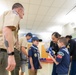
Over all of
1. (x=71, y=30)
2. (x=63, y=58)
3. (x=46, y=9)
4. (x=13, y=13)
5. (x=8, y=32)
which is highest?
(x=46, y=9)

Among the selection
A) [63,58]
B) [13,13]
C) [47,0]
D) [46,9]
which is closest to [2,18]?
[13,13]

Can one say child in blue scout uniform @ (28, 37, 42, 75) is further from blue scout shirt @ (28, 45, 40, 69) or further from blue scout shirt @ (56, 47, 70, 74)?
blue scout shirt @ (56, 47, 70, 74)

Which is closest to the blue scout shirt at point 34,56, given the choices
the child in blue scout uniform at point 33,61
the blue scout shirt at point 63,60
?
the child in blue scout uniform at point 33,61

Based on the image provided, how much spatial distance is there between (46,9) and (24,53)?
11.0 ft

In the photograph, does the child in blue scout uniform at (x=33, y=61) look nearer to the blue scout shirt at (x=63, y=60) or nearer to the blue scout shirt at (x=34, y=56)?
the blue scout shirt at (x=34, y=56)

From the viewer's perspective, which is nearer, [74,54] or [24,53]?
[24,53]

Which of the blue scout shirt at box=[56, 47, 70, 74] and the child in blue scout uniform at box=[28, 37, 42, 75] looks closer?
the blue scout shirt at box=[56, 47, 70, 74]

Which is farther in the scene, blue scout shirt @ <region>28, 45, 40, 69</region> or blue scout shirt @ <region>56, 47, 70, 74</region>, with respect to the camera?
blue scout shirt @ <region>28, 45, 40, 69</region>

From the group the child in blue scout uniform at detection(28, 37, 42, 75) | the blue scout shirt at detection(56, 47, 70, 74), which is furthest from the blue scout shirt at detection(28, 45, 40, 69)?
the blue scout shirt at detection(56, 47, 70, 74)

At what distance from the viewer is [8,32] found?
121cm

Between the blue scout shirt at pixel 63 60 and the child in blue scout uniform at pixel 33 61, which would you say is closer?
the blue scout shirt at pixel 63 60

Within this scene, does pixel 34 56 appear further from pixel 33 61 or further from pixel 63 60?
pixel 63 60

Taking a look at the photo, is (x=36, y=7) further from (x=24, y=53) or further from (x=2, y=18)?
(x=2, y=18)

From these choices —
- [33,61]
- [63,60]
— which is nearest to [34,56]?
[33,61]
